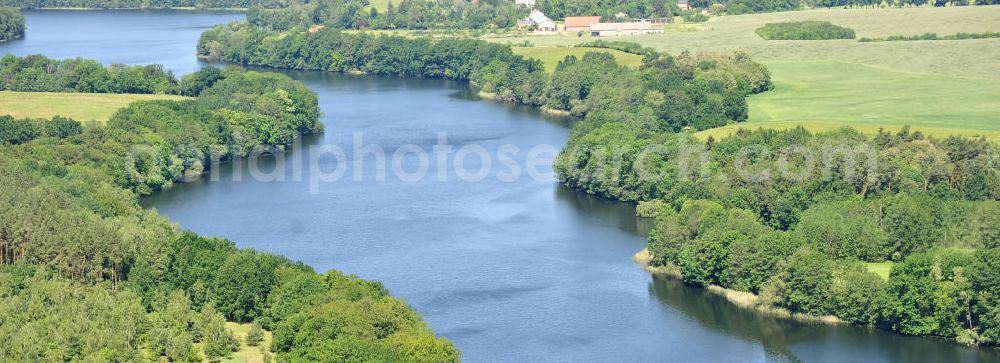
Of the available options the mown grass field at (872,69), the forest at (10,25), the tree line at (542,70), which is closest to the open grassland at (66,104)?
the tree line at (542,70)

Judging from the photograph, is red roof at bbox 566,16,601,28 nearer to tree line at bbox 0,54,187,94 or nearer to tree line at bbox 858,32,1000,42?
tree line at bbox 858,32,1000,42

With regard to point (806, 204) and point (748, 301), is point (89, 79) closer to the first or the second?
point (806, 204)

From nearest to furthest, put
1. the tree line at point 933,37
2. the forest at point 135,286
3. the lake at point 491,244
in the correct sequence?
the forest at point 135,286 → the lake at point 491,244 → the tree line at point 933,37

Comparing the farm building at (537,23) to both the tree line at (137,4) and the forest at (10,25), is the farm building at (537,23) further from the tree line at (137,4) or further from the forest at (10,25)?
the forest at (10,25)

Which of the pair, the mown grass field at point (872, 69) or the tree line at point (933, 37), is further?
the tree line at point (933, 37)

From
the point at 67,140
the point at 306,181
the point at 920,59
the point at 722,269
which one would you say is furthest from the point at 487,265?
the point at 920,59

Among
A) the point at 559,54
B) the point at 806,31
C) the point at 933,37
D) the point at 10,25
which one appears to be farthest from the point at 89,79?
the point at 933,37

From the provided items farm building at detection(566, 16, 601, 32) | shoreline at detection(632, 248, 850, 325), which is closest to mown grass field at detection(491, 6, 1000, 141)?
farm building at detection(566, 16, 601, 32)

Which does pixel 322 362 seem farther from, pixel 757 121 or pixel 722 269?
pixel 757 121
